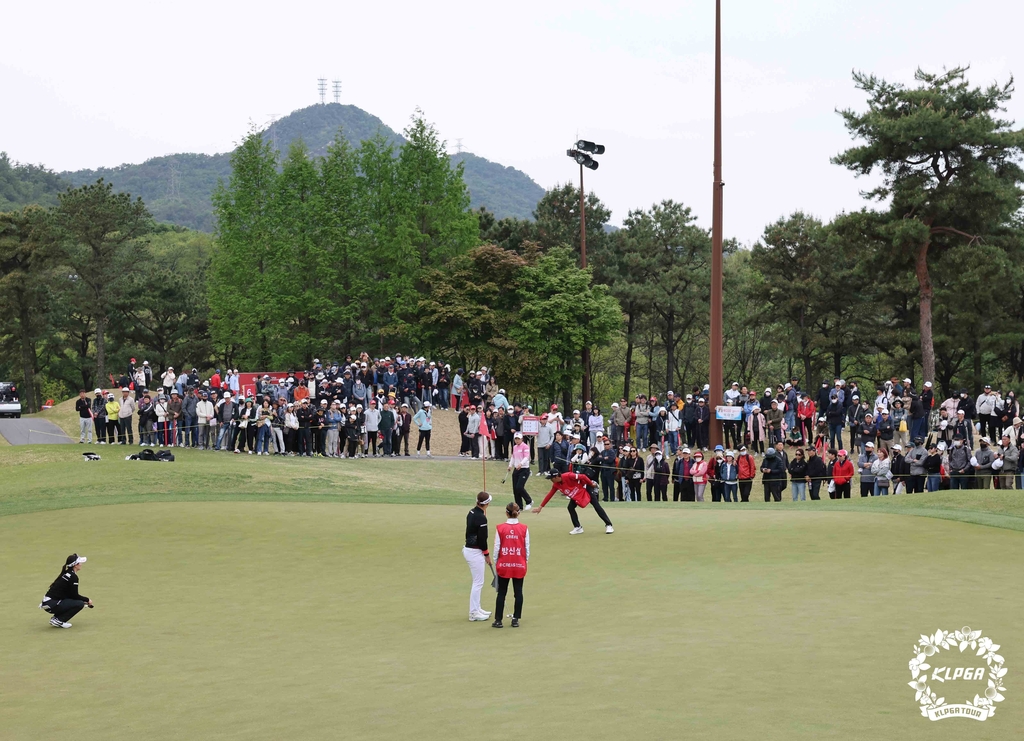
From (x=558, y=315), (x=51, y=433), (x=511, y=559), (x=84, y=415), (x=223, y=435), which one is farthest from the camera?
(x=558, y=315)

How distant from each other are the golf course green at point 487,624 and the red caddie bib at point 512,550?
0.78m

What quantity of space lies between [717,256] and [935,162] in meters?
21.0

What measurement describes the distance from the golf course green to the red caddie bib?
78 centimetres

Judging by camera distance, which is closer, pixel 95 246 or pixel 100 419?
pixel 100 419

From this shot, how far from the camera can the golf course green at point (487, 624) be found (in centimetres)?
1057

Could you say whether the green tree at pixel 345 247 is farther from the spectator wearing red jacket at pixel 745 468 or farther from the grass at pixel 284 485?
the spectator wearing red jacket at pixel 745 468

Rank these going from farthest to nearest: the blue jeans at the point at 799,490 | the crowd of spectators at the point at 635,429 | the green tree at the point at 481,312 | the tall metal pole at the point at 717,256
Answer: the green tree at the point at 481,312
the tall metal pole at the point at 717,256
the crowd of spectators at the point at 635,429
the blue jeans at the point at 799,490

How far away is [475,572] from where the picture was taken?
15.1m

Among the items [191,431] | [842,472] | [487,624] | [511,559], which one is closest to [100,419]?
[191,431]

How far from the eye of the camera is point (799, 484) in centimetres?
2880

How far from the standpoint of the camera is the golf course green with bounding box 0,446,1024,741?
416 inches

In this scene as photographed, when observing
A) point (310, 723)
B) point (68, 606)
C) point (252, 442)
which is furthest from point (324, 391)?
point (310, 723)

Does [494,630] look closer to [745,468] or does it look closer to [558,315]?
[745,468]

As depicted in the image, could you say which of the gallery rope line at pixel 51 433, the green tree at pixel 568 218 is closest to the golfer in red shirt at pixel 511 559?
the gallery rope line at pixel 51 433
